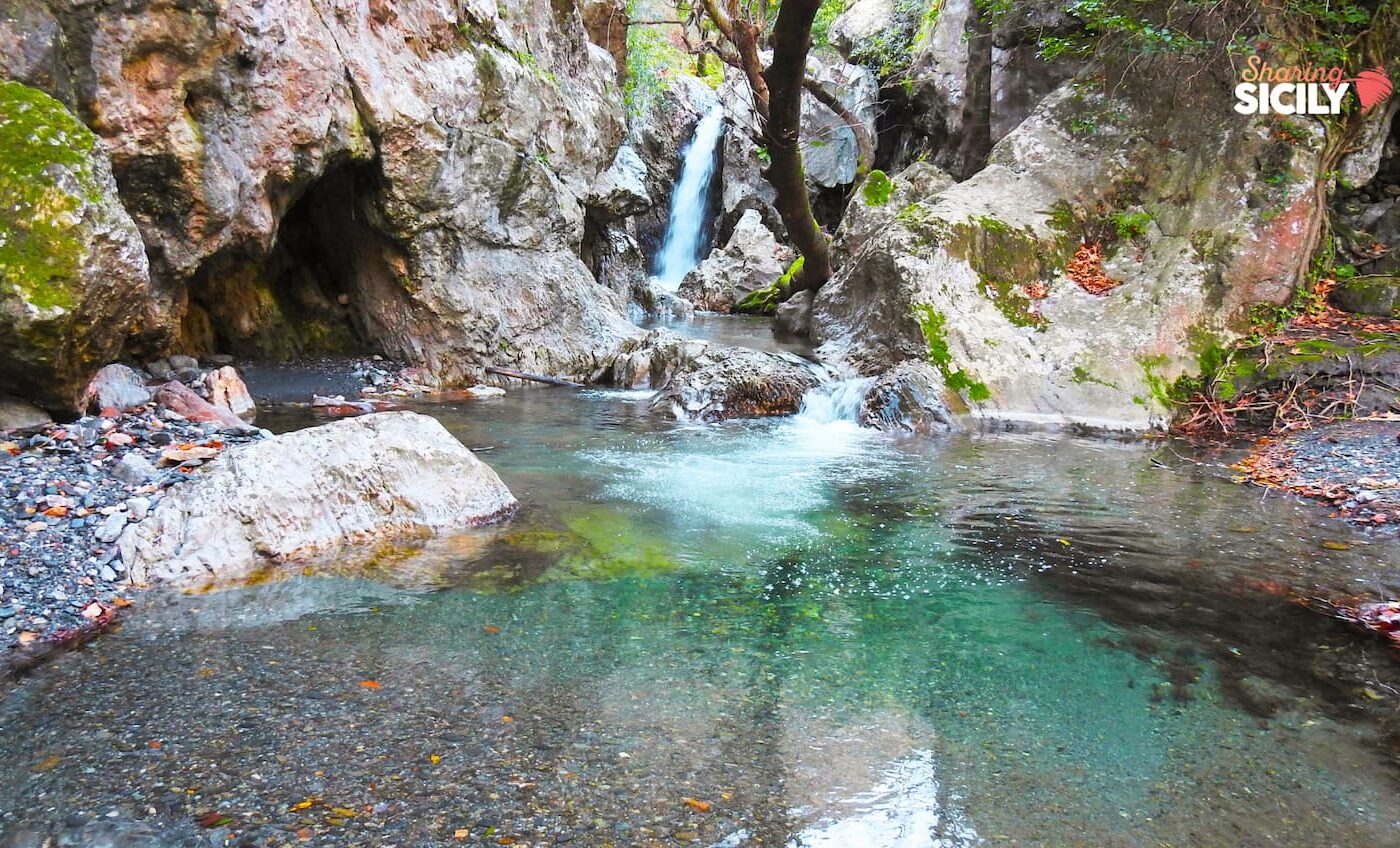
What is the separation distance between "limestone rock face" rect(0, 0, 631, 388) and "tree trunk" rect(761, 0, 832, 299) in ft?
10.7

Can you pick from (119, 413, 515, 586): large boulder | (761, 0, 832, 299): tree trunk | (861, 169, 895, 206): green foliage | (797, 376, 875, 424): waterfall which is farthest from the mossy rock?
(119, 413, 515, 586): large boulder

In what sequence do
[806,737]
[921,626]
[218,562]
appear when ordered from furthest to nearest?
[218,562], [921,626], [806,737]

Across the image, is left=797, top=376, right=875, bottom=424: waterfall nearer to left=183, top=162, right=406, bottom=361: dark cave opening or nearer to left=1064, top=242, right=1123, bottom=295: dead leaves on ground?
left=1064, top=242, right=1123, bottom=295: dead leaves on ground

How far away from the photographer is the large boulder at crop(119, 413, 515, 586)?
4.23 m

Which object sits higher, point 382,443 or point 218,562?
point 382,443

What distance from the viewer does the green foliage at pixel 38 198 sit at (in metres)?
4.73

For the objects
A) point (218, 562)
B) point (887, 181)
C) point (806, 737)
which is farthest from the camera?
point (887, 181)

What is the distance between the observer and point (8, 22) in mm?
5336

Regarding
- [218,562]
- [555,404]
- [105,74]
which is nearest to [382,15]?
[105,74]

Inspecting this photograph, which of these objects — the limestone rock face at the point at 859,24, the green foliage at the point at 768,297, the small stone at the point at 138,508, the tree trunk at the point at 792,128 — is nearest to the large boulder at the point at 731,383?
the tree trunk at the point at 792,128

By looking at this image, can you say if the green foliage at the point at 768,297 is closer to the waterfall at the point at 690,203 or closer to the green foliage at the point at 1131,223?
the waterfall at the point at 690,203

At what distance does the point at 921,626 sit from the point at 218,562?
11.8 ft

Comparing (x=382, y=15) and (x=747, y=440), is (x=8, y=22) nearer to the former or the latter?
(x=382, y=15)

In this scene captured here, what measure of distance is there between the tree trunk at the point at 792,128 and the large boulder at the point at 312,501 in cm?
412
